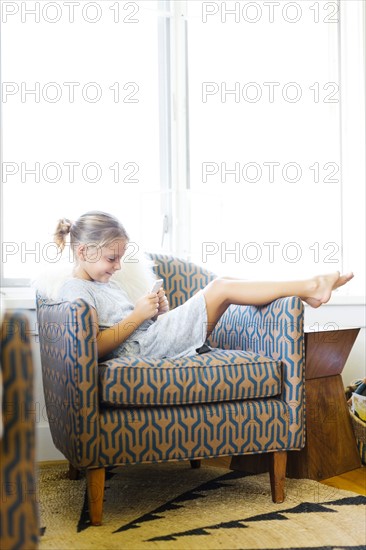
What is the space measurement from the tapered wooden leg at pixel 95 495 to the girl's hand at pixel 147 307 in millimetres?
488

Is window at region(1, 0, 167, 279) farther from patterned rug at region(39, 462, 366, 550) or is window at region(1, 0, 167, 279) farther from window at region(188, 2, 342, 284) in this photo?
patterned rug at region(39, 462, 366, 550)

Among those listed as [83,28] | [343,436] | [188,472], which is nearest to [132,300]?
[188,472]

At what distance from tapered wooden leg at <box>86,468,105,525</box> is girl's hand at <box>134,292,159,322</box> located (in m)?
0.49

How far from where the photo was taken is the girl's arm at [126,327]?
216cm

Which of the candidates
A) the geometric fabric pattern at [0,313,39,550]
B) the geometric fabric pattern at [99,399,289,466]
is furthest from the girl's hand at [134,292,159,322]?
the geometric fabric pattern at [0,313,39,550]

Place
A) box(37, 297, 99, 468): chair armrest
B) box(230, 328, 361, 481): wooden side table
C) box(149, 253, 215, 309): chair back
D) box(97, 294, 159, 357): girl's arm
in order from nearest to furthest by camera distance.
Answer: box(37, 297, 99, 468): chair armrest
box(97, 294, 159, 357): girl's arm
box(230, 328, 361, 481): wooden side table
box(149, 253, 215, 309): chair back

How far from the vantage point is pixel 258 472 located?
101 inches

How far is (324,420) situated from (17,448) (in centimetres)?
159

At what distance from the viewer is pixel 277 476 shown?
2193 mm

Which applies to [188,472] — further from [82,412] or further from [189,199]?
[189,199]

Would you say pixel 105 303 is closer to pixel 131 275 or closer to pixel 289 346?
pixel 131 275

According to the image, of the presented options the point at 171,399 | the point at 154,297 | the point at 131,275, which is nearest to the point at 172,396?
the point at 171,399

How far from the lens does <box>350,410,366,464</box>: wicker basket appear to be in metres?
2.57

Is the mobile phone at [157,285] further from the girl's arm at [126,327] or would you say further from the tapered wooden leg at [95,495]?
the tapered wooden leg at [95,495]
